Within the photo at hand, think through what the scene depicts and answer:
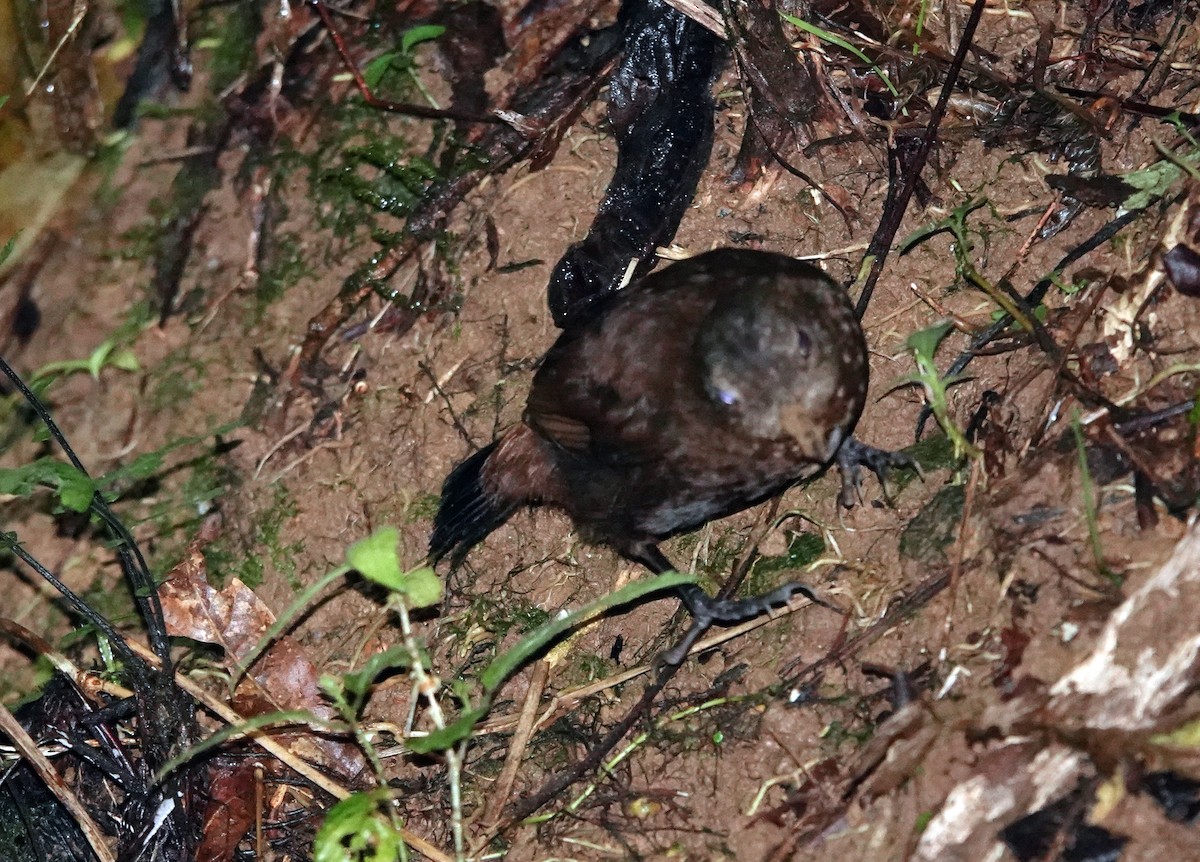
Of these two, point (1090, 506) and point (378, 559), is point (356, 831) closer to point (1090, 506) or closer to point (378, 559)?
point (378, 559)

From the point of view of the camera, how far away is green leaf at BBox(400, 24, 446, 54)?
4805 mm

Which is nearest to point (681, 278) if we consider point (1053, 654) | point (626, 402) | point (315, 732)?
point (626, 402)

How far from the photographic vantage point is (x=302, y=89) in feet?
17.0

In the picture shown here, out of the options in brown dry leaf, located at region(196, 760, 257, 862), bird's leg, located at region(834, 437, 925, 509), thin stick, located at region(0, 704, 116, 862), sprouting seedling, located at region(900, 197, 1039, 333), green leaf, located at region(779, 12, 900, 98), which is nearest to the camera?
sprouting seedling, located at region(900, 197, 1039, 333)

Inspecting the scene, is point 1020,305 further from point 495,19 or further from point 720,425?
point 495,19

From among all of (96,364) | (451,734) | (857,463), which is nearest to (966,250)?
(857,463)

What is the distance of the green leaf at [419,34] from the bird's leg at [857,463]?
2.50 m

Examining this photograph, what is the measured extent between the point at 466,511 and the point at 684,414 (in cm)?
97

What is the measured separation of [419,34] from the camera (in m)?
4.82

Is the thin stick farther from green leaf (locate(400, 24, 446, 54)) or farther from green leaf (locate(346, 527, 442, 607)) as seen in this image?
green leaf (locate(400, 24, 446, 54))

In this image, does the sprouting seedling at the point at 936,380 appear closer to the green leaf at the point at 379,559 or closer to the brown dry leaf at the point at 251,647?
the green leaf at the point at 379,559

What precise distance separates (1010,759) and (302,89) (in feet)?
13.2

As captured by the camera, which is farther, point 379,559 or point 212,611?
point 212,611

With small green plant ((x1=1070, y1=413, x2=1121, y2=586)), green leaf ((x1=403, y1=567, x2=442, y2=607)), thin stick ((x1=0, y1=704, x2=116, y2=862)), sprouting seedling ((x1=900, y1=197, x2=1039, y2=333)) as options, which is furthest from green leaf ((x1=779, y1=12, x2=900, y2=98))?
thin stick ((x1=0, y1=704, x2=116, y2=862))
